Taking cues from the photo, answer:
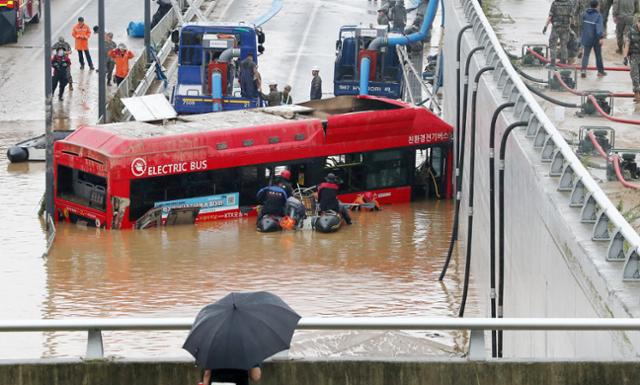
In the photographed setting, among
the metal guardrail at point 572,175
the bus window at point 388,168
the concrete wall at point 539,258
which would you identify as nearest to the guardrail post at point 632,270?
the metal guardrail at point 572,175

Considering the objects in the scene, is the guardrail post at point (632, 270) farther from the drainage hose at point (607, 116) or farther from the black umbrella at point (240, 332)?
the drainage hose at point (607, 116)

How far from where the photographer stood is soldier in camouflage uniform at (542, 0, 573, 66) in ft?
88.7

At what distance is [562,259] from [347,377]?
637 cm

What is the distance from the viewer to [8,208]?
1232 inches

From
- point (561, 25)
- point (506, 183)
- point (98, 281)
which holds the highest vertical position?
point (561, 25)

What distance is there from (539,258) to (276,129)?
14076 mm

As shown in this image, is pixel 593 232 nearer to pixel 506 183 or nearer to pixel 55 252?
pixel 506 183

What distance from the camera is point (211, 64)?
40.2 m

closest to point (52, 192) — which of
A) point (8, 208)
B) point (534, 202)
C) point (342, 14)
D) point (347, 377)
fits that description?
point (8, 208)

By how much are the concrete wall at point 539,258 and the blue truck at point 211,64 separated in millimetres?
13593

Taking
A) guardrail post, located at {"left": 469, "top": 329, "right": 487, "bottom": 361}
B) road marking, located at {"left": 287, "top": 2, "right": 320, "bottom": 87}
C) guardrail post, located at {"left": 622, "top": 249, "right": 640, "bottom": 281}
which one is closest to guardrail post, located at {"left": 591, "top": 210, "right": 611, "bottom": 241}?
guardrail post, located at {"left": 622, "top": 249, "right": 640, "bottom": 281}

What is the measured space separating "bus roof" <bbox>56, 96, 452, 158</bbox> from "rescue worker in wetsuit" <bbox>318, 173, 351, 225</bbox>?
5.39 ft

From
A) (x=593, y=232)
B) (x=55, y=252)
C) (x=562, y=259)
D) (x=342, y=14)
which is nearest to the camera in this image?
Answer: (x=593, y=232)

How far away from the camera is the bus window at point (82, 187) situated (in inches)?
1159
